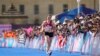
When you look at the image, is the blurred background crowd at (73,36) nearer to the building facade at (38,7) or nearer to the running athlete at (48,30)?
the running athlete at (48,30)

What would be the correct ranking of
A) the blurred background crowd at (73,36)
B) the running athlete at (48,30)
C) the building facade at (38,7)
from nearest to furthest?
the running athlete at (48,30) → the blurred background crowd at (73,36) → the building facade at (38,7)

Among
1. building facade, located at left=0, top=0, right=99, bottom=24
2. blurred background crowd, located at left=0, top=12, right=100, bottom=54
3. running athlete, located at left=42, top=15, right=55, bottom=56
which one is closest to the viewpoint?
running athlete, located at left=42, top=15, right=55, bottom=56

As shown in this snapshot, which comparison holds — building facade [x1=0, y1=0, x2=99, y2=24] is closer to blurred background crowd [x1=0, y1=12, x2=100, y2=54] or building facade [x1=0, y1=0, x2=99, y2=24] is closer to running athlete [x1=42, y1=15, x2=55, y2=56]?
blurred background crowd [x1=0, y1=12, x2=100, y2=54]

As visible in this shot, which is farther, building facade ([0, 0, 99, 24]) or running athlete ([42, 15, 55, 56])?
building facade ([0, 0, 99, 24])

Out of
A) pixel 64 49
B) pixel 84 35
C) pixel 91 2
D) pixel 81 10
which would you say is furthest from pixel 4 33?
pixel 91 2

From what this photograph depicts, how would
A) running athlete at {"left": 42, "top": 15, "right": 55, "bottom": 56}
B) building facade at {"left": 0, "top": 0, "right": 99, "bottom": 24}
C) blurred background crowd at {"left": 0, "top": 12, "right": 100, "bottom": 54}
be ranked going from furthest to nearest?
1. building facade at {"left": 0, "top": 0, "right": 99, "bottom": 24}
2. blurred background crowd at {"left": 0, "top": 12, "right": 100, "bottom": 54}
3. running athlete at {"left": 42, "top": 15, "right": 55, "bottom": 56}

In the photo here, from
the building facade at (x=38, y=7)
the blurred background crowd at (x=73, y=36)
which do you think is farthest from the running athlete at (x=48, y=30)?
the building facade at (x=38, y=7)

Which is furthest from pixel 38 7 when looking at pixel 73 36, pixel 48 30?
pixel 48 30

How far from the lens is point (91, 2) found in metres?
109

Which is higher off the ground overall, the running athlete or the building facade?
the building facade

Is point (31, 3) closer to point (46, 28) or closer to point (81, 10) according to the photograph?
point (81, 10)

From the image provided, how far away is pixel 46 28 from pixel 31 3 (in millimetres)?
89744

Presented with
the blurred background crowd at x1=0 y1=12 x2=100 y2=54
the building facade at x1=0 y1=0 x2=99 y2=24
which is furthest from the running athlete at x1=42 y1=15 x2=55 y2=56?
the building facade at x1=0 y1=0 x2=99 y2=24

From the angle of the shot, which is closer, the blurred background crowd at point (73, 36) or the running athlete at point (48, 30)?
the running athlete at point (48, 30)
